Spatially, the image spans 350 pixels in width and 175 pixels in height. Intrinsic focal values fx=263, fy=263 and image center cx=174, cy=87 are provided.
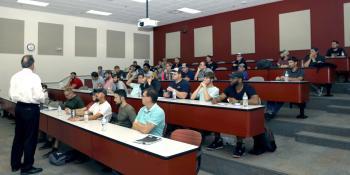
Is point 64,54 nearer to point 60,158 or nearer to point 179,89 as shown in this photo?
point 179,89

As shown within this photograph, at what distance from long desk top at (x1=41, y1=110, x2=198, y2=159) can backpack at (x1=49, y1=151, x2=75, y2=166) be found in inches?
21.7

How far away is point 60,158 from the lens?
390cm

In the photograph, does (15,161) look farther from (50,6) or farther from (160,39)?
(160,39)

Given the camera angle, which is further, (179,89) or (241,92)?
(179,89)

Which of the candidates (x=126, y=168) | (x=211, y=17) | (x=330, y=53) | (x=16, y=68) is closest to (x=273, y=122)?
(x=126, y=168)

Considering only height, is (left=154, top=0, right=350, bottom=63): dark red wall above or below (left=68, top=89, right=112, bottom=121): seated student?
above

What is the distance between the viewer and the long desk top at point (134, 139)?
2247 millimetres

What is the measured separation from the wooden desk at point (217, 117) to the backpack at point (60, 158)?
1640 mm

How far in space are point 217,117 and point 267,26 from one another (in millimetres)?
6693

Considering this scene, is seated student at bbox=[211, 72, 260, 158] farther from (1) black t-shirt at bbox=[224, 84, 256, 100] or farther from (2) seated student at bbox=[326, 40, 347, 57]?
(2) seated student at bbox=[326, 40, 347, 57]

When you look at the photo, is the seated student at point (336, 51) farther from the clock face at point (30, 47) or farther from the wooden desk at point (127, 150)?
the clock face at point (30, 47)

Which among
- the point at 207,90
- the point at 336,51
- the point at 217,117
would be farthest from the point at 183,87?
the point at 336,51

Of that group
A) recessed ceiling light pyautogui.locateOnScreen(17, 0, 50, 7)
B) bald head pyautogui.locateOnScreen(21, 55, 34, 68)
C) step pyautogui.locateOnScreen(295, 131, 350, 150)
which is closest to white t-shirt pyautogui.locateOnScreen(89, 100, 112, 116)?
bald head pyautogui.locateOnScreen(21, 55, 34, 68)

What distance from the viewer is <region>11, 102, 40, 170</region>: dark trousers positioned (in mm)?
3414
